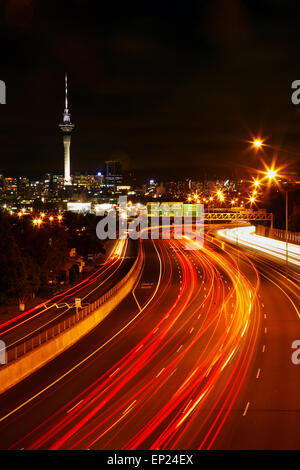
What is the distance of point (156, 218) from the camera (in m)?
113

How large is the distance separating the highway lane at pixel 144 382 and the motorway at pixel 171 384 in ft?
0.09

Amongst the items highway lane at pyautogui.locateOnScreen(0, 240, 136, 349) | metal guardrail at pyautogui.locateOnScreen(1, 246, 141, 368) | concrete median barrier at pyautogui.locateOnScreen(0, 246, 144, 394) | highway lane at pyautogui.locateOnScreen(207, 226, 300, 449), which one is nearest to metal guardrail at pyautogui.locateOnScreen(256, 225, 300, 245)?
highway lane at pyautogui.locateOnScreen(0, 240, 136, 349)

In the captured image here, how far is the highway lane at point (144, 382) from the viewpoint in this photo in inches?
472

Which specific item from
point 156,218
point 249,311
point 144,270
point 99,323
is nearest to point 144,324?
point 99,323

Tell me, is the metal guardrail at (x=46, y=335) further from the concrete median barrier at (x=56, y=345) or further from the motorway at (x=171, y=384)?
the motorway at (x=171, y=384)

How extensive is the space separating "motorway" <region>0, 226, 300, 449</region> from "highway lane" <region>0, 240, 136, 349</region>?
276cm

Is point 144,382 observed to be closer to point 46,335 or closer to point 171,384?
point 171,384

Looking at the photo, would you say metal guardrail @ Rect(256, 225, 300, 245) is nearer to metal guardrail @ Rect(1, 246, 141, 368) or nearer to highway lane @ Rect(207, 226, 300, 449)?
highway lane @ Rect(207, 226, 300, 449)

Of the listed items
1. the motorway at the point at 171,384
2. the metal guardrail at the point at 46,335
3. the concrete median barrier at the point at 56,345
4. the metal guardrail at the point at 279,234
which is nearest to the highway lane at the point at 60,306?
the metal guardrail at the point at 46,335

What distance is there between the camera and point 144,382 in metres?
15.9

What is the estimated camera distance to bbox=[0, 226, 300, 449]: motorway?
38.8ft

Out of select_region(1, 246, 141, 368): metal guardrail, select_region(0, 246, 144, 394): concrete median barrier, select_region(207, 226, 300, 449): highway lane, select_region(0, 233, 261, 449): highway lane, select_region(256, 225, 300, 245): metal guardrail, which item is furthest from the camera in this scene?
select_region(256, 225, 300, 245): metal guardrail

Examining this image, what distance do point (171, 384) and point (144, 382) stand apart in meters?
0.77
